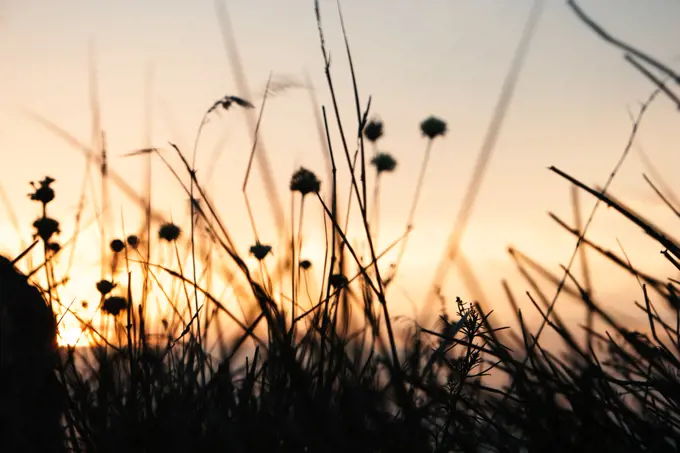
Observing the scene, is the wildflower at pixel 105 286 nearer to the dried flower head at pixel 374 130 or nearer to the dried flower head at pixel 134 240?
the dried flower head at pixel 134 240

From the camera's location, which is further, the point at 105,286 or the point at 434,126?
the point at 105,286

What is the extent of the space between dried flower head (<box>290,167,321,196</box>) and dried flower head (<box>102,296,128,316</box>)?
930mm

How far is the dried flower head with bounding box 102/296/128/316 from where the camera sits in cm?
255

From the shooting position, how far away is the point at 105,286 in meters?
2.49

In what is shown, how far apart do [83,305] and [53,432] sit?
1.68 m

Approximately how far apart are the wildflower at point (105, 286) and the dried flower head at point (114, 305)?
0.08 m

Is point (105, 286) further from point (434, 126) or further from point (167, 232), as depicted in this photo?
point (434, 126)

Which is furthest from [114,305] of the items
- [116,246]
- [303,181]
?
[303,181]

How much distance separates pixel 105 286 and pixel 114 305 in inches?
4.1

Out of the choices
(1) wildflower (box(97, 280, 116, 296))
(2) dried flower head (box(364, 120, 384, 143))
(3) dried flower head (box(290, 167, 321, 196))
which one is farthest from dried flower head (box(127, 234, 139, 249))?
(2) dried flower head (box(364, 120, 384, 143))

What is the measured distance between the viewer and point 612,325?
1032 mm

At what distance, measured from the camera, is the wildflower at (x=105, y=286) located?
2.44 m

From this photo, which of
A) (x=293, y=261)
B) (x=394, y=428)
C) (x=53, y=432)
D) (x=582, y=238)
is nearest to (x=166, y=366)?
(x=53, y=432)

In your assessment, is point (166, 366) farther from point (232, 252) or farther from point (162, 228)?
point (232, 252)
